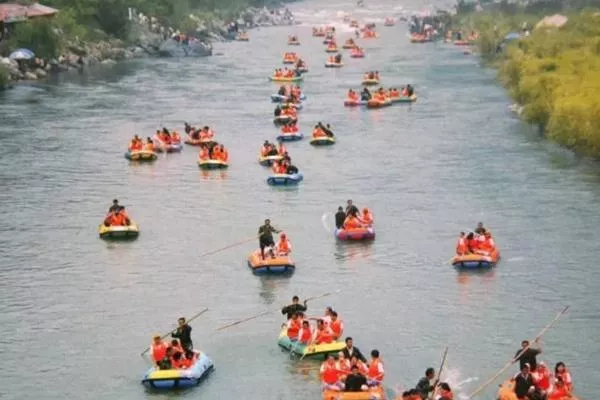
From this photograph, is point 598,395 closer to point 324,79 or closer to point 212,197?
point 212,197

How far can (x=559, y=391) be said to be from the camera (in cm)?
3183

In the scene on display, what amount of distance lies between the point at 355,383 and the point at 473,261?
15.0 meters

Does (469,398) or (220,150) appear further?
(220,150)

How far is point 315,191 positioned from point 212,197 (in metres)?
5.88

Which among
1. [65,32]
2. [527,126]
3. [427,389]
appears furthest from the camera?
[65,32]

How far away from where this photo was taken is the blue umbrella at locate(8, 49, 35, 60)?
110125mm

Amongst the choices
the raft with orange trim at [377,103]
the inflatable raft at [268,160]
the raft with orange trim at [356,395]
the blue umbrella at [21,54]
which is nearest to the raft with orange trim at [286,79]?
the raft with orange trim at [377,103]

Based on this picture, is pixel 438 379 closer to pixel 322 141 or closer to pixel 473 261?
pixel 473 261

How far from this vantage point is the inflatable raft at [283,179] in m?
62.2

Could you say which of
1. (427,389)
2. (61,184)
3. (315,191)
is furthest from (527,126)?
→ (427,389)

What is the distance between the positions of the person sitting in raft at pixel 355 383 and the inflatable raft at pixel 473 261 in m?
14.5

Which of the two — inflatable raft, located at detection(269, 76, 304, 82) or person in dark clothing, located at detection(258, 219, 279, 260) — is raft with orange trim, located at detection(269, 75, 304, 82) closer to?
inflatable raft, located at detection(269, 76, 304, 82)

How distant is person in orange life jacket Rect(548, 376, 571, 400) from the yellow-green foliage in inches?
1383

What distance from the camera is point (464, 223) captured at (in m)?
53.2
